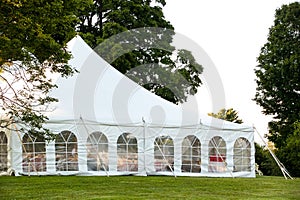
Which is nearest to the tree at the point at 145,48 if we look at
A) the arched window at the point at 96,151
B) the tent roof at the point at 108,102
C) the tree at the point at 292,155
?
the tree at the point at 292,155

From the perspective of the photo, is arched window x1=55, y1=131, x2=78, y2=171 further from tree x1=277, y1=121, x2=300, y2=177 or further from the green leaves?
the green leaves

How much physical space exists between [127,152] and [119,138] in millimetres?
426

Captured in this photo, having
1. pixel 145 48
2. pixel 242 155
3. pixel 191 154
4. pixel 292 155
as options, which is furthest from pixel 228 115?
pixel 191 154

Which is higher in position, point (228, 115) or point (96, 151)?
point (228, 115)

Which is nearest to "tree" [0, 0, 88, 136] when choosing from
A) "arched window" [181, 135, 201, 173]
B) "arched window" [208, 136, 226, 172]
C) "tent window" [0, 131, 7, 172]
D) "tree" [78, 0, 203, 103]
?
"tent window" [0, 131, 7, 172]

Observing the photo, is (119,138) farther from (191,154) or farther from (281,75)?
(281,75)

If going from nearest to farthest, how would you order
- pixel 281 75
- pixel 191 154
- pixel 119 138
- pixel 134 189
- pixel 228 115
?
1. pixel 134 189
2. pixel 119 138
3. pixel 191 154
4. pixel 281 75
5. pixel 228 115

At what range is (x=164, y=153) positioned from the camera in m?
13.0

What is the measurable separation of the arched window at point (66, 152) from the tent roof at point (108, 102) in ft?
1.61

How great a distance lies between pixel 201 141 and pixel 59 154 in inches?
152

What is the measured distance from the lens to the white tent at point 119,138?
12047 mm

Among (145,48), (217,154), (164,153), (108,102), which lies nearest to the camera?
(108,102)

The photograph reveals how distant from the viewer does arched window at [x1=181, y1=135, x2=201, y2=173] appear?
13070 millimetres

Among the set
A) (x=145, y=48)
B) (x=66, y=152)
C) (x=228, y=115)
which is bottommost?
(x=66, y=152)
